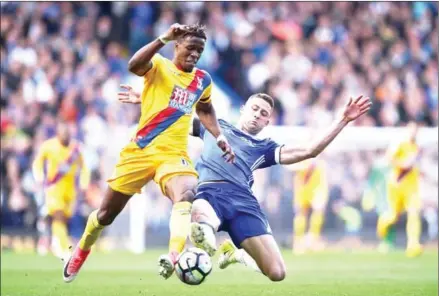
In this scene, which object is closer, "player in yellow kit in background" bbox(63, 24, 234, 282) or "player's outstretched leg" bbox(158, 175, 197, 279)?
"player's outstretched leg" bbox(158, 175, 197, 279)

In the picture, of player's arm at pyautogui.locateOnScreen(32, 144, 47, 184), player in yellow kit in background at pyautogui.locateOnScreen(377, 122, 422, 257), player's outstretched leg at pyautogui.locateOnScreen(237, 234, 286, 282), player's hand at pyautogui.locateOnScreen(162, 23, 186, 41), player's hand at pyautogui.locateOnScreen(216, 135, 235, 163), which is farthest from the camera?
player in yellow kit in background at pyautogui.locateOnScreen(377, 122, 422, 257)

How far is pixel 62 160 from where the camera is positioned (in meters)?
19.8

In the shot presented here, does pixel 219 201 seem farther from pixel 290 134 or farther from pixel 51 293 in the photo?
pixel 290 134

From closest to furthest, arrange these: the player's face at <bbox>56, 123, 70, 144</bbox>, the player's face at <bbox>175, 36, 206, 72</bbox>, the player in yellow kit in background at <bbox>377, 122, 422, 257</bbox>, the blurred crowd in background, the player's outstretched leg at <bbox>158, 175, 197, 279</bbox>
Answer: the player's outstretched leg at <bbox>158, 175, 197, 279</bbox>
the player's face at <bbox>175, 36, 206, 72</bbox>
the player's face at <bbox>56, 123, 70, 144</bbox>
the player in yellow kit in background at <bbox>377, 122, 422, 257</bbox>
the blurred crowd in background

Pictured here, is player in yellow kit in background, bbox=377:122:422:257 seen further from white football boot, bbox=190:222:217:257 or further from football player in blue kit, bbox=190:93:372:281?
white football boot, bbox=190:222:217:257

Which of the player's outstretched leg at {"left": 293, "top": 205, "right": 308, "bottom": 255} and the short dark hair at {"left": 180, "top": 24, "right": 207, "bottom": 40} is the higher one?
the short dark hair at {"left": 180, "top": 24, "right": 207, "bottom": 40}

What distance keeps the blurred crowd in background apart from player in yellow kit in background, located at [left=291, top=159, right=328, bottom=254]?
11.5 inches

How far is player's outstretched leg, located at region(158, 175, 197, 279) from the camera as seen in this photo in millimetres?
9875

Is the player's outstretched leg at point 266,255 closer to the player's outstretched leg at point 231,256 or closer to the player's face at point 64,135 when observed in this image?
the player's outstretched leg at point 231,256

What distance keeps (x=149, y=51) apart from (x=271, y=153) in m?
1.94

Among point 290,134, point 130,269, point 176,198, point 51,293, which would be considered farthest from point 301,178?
point 176,198

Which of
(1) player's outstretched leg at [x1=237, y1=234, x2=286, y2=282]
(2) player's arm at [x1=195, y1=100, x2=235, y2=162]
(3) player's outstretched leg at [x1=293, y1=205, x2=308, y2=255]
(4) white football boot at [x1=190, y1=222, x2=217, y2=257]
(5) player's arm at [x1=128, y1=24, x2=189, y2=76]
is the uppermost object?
(5) player's arm at [x1=128, y1=24, x2=189, y2=76]

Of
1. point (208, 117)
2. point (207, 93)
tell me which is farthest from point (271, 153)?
point (207, 93)

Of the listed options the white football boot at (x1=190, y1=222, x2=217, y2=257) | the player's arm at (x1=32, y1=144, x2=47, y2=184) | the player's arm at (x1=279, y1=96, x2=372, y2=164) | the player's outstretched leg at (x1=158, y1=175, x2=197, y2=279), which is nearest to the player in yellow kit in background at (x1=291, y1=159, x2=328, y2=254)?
the player's arm at (x1=32, y1=144, x2=47, y2=184)
